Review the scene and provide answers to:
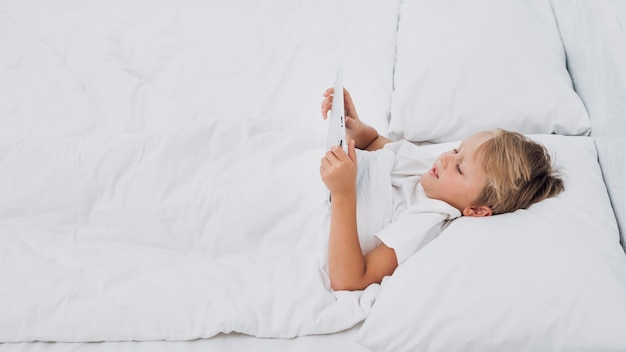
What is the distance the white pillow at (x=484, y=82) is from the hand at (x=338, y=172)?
0.37m

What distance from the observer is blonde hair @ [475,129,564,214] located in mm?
1021

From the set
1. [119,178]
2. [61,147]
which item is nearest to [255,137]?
[119,178]

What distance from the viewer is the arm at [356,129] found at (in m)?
1.28

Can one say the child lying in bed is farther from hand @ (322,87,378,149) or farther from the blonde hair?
hand @ (322,87,378,149)

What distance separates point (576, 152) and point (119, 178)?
3.15 feet

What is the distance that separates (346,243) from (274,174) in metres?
0.24

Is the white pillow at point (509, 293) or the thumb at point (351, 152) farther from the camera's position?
the thumb at point (351, 152)

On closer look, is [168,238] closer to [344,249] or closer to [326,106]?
[344,249]

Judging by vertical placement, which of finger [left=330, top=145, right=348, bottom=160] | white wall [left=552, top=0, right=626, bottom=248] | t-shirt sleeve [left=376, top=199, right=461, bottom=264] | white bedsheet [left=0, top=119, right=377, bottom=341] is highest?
white wall [left=552, top=0, right=626, bottom=248]

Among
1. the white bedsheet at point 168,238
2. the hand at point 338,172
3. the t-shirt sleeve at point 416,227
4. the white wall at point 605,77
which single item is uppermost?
the white wall at point 605,77

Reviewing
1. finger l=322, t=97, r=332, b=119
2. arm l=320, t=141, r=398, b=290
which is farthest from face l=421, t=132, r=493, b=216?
finger l=322, t=97, r=332, b=119

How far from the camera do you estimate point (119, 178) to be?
115 cm

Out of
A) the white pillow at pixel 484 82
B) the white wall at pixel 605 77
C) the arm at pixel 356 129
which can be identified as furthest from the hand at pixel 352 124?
the white wall at pixel 605 77

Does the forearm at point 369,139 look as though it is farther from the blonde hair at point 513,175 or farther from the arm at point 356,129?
the blonde hair at point 513,175
